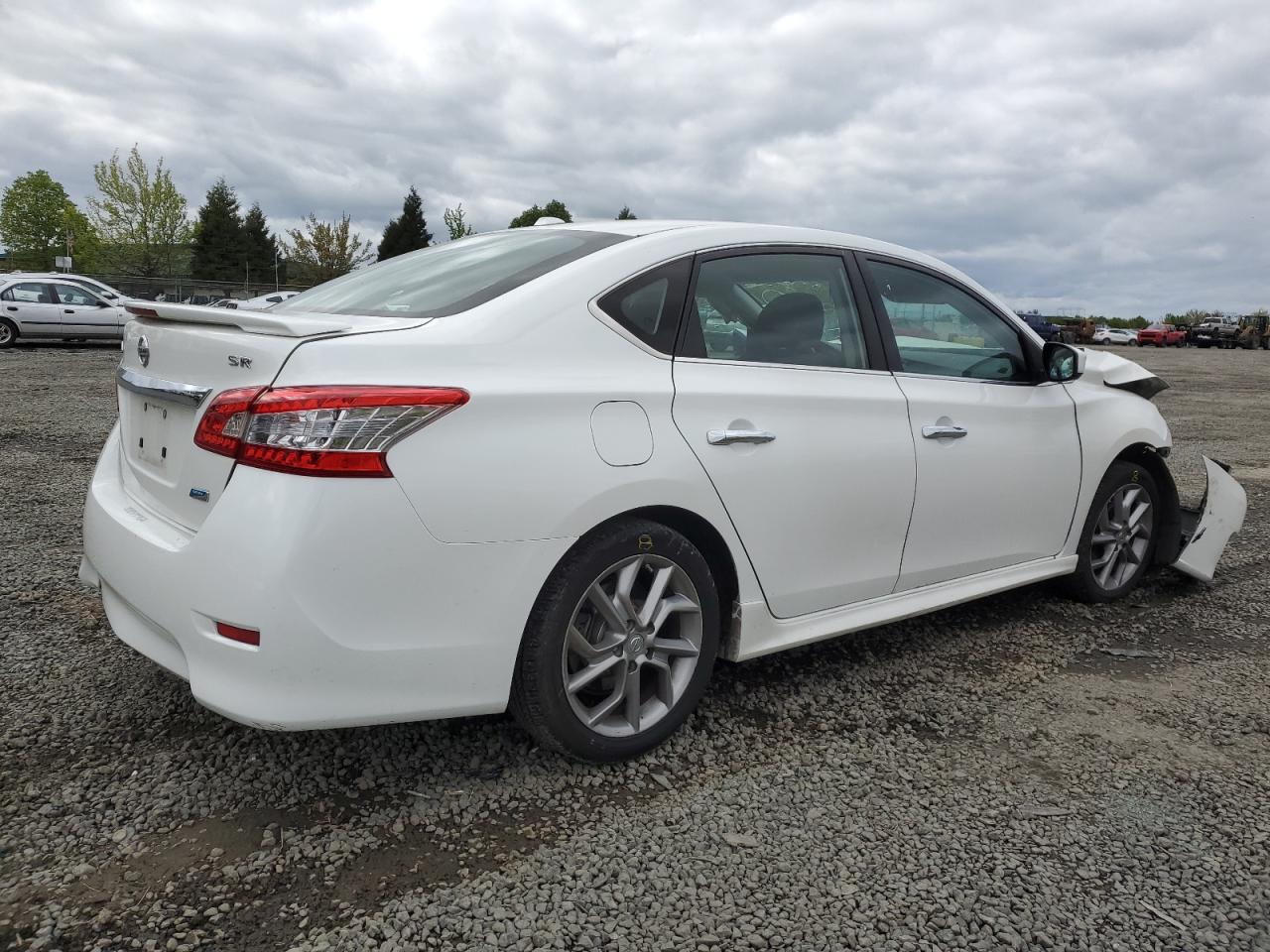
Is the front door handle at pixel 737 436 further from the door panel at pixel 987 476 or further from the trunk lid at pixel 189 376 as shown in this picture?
the trunk lid at pixel 189 376

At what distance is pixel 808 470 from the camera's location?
301 cm

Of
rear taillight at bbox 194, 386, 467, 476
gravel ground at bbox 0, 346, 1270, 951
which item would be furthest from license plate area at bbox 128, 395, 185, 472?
gravel ground at bbox 0, 346, 1270, 951

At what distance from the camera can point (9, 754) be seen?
270cm

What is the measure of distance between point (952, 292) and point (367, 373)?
99.3 inches

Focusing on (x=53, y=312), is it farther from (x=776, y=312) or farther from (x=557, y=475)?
(x=557, y=475)

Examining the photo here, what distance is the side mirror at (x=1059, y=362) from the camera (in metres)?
3.96

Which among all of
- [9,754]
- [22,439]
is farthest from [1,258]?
[9,754]

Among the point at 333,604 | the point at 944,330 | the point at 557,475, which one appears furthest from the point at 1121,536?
the point at 333,604

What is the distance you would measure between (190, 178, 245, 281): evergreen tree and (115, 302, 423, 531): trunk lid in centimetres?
6227

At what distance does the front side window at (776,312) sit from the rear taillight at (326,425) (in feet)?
3.14

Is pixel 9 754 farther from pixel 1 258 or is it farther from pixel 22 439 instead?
pixel 1 258

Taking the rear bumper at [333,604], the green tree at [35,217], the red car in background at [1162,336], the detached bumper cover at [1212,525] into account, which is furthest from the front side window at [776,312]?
the green tree at [35,217]

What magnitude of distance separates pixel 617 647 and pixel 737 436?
701 mm

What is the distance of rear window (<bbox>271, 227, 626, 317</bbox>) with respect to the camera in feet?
9.02
